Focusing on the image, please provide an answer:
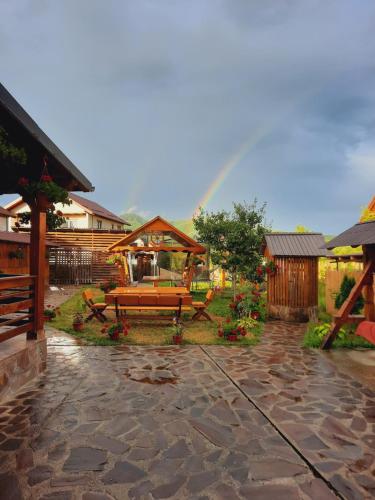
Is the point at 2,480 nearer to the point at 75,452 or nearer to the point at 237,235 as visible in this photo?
the point at 75,452

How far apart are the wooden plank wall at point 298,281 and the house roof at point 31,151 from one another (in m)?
7.59

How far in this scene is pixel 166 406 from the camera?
14.9 ft

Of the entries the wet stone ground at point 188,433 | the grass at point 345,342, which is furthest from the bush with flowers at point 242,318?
the wet stone ground at point 188,433

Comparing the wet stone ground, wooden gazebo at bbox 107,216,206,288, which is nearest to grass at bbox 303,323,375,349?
the wet stone ground

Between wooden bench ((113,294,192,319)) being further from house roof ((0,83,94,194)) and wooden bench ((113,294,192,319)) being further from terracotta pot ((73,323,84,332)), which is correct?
house roof ((0,83,94,194))

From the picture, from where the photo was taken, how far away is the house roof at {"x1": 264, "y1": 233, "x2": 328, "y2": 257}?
448 inches

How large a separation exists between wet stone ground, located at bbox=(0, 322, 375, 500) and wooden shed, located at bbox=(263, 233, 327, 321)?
16.7ft

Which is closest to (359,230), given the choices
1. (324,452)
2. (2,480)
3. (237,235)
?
(324,452)

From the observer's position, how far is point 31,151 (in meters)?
5.70

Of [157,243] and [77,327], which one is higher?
[157,243]

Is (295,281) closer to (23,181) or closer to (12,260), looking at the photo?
(23,181)

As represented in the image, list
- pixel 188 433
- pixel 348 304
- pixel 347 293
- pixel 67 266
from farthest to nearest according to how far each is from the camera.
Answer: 1. pixel 67 266
2. pixel 347 293
3. pixel 348 304
4. pixel 188 433

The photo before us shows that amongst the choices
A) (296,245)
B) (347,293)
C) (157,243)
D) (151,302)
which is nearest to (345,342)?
(347,293)

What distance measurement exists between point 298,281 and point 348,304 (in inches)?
162
